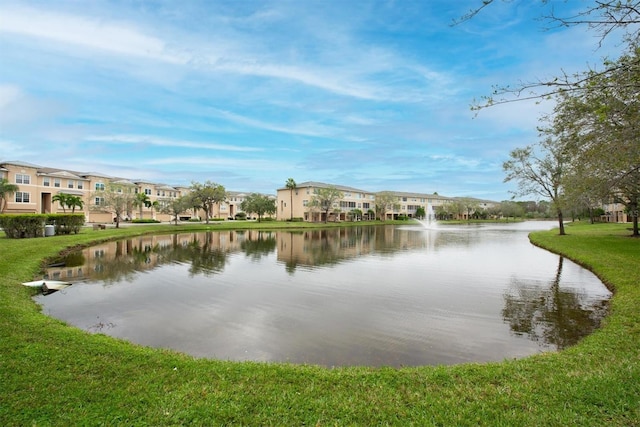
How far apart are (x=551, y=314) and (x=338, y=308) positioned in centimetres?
605

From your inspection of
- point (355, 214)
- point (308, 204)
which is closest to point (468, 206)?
point (355, 214)

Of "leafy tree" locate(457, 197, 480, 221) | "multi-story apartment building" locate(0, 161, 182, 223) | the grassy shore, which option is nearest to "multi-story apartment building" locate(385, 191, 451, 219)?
"leafy tree" locate(457, 197, 480, 221)

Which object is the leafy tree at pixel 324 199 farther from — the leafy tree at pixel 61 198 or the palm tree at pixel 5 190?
the palm tree at pixel 5 190

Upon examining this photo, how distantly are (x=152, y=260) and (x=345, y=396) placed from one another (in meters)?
18.3

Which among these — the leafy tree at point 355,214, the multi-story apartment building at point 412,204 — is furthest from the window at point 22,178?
the multi-story apartment building at point 412,204

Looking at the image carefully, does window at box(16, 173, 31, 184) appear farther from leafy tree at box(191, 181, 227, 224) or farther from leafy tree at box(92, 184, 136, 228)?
leafy tree at box(191, 181, 227, 224)

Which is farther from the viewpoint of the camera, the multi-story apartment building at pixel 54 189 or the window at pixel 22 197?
the window at pixel 22 197

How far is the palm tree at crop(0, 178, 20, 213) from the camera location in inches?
1796

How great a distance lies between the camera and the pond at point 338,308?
725 centimetres

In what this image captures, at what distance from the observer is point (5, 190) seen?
46.0 meters

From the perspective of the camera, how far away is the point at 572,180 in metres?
20.9

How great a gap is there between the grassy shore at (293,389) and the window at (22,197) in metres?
60.1

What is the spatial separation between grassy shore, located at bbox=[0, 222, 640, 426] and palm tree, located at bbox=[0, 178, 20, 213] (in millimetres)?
53735

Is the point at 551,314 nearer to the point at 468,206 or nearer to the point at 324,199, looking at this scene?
the point at 324,199
